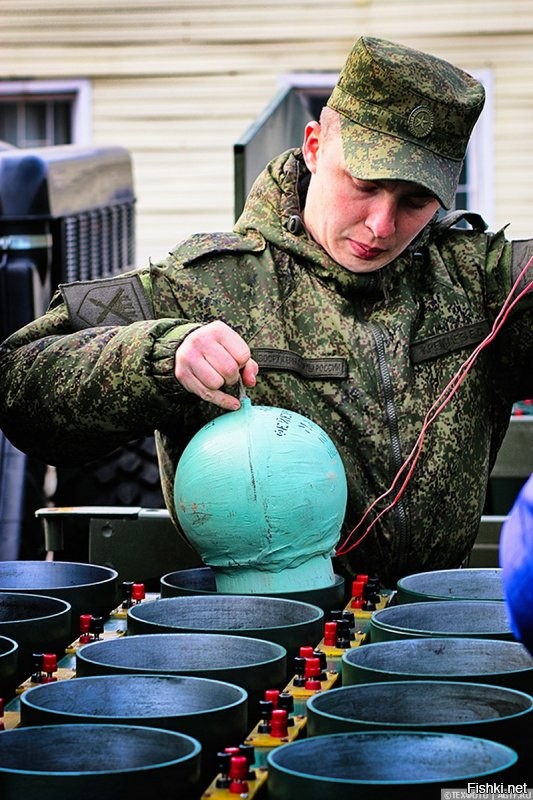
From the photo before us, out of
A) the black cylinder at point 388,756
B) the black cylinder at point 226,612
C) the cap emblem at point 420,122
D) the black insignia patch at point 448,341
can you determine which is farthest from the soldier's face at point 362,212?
the black cylinder at point 388,756

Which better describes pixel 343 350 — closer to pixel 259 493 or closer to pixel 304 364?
pixel 304 364

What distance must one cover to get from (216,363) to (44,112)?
12688mm

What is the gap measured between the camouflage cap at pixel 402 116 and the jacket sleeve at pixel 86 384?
0.59 meters

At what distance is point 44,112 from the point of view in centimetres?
1536

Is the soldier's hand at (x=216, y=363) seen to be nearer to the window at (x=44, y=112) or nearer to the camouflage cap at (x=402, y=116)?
the camouflage cap at (x=402, y=116)

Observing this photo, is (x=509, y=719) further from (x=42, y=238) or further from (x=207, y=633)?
(x=42, y=238)

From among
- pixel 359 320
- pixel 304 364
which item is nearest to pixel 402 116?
pixel 359 320

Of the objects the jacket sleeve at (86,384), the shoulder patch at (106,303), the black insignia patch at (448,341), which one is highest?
the shoulder patch at (106,303)

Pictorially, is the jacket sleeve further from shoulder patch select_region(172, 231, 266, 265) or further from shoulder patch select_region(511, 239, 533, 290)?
shoulder patch select_region(511, 239, 533, 290)

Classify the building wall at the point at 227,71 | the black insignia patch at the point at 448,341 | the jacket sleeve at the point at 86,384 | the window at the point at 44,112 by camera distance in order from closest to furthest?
1. the jacket sleeve at the point at 86,384
2. the black insignia patch at the point at 448,341
3. the building wall at the point at 227,71
4. the window at the point at 44,112

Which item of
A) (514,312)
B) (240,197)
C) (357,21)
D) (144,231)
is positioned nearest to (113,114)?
(144,231)

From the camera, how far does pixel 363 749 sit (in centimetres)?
194

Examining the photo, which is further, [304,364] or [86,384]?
[304,364]

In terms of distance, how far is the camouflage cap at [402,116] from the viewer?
3574mm
